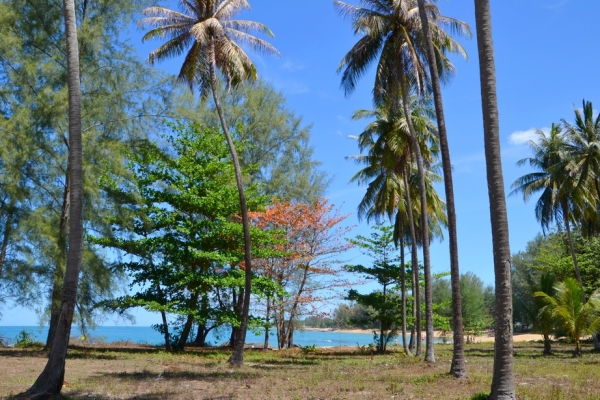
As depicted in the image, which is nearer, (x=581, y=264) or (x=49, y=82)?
(x=49, y=82)

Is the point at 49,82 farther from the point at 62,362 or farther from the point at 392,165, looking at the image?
the point at 392,165

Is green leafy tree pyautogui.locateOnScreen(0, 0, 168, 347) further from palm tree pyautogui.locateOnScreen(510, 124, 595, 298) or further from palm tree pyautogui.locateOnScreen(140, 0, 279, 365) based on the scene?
palm tree pyautogui.locateOnScreen(510, 124, 595, 298)

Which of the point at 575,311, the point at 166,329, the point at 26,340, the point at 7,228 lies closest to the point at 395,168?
the point at 575,311

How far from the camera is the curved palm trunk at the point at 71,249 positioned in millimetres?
9141

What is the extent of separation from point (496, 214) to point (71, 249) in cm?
750

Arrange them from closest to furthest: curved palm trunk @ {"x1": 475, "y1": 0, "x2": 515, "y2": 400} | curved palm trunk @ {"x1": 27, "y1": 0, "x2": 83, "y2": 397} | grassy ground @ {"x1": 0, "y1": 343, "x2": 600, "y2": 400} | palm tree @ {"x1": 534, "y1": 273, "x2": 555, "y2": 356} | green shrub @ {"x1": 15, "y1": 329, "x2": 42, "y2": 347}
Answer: curved palm trunk @ {"x1": 475, "y1": 0, "x2": 515, "y2": 400} < curved palm trunk @ {"x1": 27, "y1": 0, "x2": 83, "y2": 397} < grassy ground @ {"x1": 0, "y1": 343, "x2": 600, "y2": 400} < green shrub @ {"x1": 15, "y1": 329, "x2": 42, "y2": 347} < palm tree @ {"x1": 534, "y1": 273, "x2": 555, "y2": 356}

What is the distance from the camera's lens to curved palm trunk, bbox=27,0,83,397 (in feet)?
30.0

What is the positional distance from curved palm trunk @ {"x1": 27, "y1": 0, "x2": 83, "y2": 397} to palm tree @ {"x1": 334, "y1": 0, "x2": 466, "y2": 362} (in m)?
10.9

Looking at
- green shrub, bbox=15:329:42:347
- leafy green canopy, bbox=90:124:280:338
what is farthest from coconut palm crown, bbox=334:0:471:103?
green shrub, bbox=15:329:42:347

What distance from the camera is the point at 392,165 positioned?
70.9 feet

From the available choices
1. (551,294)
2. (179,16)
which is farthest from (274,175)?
(551,294)

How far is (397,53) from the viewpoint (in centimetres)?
1836

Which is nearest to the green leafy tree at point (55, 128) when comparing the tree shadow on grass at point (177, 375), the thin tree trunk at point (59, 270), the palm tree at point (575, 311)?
the thin tree trunk at point (59, 270)

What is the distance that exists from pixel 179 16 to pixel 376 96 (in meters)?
7.34
